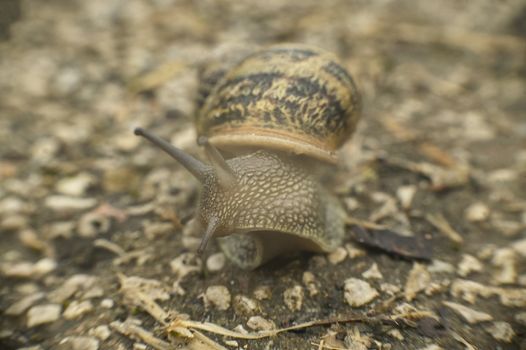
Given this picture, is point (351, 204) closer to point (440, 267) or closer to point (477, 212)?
point (440, 267)

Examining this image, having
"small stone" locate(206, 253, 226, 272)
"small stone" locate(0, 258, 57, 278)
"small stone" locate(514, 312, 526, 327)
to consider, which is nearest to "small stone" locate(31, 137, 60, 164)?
"small stone" locate(0, 258, 57, 278)

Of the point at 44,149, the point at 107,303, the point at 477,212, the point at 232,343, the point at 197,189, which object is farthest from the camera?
the point at 44,149

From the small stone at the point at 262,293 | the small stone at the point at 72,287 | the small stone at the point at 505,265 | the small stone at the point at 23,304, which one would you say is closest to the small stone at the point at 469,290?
the small stone at the point at 505,265

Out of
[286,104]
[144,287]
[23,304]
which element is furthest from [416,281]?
[23,304]

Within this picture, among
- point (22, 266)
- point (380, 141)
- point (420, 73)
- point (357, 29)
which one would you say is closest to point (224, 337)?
point (22, 266)

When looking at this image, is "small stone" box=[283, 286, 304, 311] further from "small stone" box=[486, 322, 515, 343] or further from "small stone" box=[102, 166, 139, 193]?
"small stone" box=[102, 166, 139, 193]

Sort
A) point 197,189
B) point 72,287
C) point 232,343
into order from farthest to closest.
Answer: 1. point 197,189
2. point 72,287
3. point 232,343

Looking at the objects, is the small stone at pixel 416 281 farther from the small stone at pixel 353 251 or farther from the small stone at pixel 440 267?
the small stone at pixel 353 251

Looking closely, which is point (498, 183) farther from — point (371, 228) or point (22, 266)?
point (22, 266)
